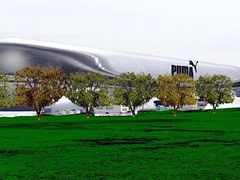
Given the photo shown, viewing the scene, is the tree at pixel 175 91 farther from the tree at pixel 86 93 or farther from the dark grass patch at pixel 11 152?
the dark grass patch at pixel 11 152

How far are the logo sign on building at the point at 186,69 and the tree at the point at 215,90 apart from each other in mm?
36959

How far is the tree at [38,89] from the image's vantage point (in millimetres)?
72000

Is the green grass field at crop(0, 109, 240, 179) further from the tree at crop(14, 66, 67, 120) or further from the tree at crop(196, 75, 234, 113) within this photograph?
the tree at crop(196, 75, 234, 113)

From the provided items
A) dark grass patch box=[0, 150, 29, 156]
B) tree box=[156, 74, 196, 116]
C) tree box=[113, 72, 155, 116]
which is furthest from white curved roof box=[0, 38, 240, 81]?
dark grass patch box=[0, 150, 29, 156]

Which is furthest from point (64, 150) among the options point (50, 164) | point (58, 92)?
point (58, 92)

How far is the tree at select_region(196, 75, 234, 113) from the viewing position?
110 metres

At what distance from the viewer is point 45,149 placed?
22.9m

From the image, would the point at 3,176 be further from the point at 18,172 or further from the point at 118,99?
the point at 118,99

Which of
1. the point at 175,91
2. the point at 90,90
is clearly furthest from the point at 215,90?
the point at 90,90

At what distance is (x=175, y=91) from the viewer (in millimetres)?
94188

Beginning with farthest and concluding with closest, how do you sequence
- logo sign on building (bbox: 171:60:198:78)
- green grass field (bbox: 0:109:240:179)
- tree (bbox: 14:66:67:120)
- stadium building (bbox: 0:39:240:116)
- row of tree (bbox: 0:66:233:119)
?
1. logo sign on building (bbox: 171:60:198:78)
2. stadium building (bbox: 0:39:240:116)
3. row of tree (bbox: 0:66:233:119)
4. tree (bbox: 14:66:67:120)
5. green grass field (bbox: 0:109:240:179)

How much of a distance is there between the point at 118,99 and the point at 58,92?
53.7 feet

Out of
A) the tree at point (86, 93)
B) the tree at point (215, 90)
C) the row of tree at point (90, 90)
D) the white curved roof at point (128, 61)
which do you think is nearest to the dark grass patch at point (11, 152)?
the row of tree at point (90, 90)

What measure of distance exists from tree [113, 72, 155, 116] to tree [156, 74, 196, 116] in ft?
7.62
